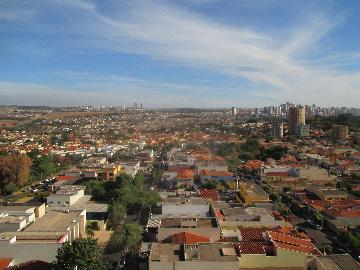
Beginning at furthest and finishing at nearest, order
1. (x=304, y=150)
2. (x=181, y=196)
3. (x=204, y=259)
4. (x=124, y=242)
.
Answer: (x=304, y=150), (x=181, y=196), (x=124, y=242), (x=204, y=259)

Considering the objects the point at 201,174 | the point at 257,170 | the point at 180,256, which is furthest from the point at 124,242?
the point at 257,170

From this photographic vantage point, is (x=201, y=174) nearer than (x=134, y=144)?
Yes

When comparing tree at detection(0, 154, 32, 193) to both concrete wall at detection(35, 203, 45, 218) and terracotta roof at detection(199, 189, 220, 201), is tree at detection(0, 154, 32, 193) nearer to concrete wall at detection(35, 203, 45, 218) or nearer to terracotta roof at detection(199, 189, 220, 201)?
concrete wall at detection(35, 203, 45, 218)

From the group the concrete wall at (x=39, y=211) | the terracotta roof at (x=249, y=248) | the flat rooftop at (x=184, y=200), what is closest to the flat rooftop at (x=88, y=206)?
the concrete wall at (x=39, y=211)

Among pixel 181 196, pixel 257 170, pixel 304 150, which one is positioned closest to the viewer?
pixel 181 196

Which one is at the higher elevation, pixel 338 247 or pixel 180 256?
pixel 180 256

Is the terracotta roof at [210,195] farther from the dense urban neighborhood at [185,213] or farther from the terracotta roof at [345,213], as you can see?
the terracotta roof at [345,213]

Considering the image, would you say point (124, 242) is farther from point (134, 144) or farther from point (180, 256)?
point (134, 144)
